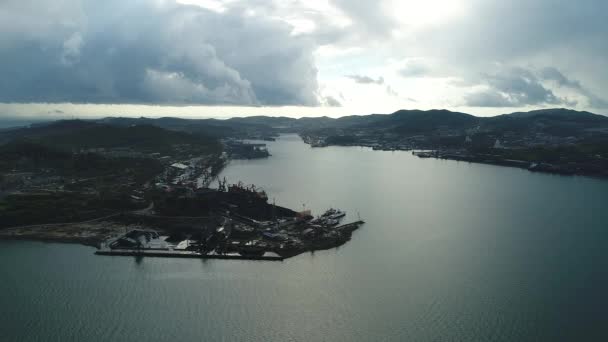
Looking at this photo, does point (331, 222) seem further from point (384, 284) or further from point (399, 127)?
point (399, 127)

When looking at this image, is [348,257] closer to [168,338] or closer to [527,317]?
[527,317]

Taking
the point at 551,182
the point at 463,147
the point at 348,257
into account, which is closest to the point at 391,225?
the point at 348,257

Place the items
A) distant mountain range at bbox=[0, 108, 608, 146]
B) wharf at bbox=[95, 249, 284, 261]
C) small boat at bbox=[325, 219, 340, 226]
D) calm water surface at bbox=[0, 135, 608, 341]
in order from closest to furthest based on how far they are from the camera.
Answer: calm water surface at bbox=[0, 135, 608, 341] < wharf at bbox=[95, 249, 284, 261] < small boat at bbox=[325, 219, 340, 226] < distant mountain range at bbox=[0, 108, 608, 146]

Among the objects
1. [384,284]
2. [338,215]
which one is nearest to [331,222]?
[338,215]

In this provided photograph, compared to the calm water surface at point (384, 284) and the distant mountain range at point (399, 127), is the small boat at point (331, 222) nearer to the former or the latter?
the calm water surface at point (384, 284)

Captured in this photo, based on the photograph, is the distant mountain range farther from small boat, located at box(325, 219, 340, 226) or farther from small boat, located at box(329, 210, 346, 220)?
small boat, located at box(325, 219, 340, 226)

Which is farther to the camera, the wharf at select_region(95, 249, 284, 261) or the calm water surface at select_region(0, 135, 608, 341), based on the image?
the wharf at select_region(95, 249, 284, 261)

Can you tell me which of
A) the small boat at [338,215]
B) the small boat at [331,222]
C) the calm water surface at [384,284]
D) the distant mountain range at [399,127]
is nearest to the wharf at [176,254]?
the calm water surface at [384,284]

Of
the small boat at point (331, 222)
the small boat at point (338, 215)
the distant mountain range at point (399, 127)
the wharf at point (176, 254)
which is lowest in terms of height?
the wharf at point (176, 254)

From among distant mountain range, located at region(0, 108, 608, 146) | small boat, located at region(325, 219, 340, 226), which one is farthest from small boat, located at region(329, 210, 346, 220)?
distant mountain range, located at region(0, 108, 608, 146)
